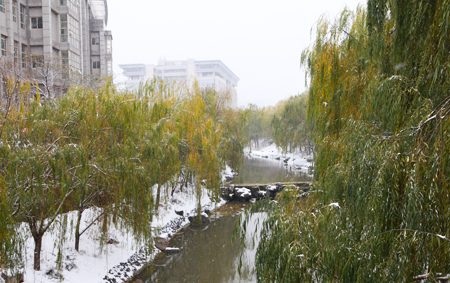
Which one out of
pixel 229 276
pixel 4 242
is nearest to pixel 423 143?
pixel 4 242

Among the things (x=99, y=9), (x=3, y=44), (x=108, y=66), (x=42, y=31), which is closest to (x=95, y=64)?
(x=108, y=66)

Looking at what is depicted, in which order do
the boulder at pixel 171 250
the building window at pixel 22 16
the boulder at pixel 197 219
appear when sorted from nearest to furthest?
the boulder at pixel 171 250 → the boulder at pixel 197 219 → the building window at pixel 22 16

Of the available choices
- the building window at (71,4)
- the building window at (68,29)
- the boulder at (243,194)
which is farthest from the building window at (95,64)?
the boulder at (243,194)

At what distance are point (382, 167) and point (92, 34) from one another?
94.2 feet

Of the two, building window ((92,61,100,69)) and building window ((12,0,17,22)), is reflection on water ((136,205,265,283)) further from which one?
building window ((92,61,100,69))

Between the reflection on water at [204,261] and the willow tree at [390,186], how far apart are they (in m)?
3.58

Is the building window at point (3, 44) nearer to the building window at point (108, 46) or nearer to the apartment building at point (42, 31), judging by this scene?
the apartment building at point (42, 31)

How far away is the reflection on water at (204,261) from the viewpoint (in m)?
8.26

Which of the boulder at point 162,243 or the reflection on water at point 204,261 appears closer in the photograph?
the reflection on water at point 204,261

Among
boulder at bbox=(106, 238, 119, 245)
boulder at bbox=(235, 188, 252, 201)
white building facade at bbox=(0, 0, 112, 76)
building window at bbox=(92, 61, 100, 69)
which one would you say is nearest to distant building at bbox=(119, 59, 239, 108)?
building window at bbox=(92, 61, 100, 69)

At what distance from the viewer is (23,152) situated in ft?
16.6

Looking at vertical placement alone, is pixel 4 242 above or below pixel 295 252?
below

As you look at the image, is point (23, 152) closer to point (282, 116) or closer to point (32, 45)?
point (32, 45)

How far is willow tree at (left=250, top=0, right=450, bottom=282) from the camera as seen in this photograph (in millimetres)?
2279
